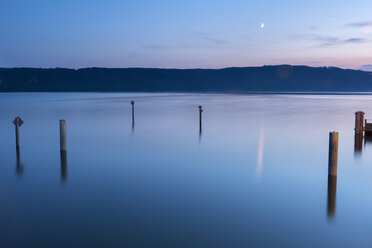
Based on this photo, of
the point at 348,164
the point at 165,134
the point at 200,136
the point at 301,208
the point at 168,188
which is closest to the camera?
the point at 301,208

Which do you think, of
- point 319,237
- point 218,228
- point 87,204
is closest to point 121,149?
point 87,204

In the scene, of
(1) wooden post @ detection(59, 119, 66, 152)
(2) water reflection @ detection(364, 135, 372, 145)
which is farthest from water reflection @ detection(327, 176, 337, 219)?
(1) wooden post @ detection(59, 119, 66, 152)

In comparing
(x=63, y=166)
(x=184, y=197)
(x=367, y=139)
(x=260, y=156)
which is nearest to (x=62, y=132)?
(x=63, y=166)

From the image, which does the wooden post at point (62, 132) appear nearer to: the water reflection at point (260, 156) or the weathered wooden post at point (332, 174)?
the water reflection at point (260, 156)

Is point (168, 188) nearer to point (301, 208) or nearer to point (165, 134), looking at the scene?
point (301, 208)

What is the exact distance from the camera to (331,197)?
945cm

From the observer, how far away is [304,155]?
611 inches

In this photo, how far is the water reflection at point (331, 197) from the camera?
841cm

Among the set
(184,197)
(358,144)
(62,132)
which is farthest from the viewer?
(358,144)

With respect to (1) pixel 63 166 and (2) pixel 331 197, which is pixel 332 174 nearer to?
(2) pixel 331 197

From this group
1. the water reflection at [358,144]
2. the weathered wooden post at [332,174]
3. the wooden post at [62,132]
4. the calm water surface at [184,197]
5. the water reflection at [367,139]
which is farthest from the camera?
the water reflection at [367,139]

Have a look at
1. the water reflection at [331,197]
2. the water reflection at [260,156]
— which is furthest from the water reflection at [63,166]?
the water reflection at [331,197]

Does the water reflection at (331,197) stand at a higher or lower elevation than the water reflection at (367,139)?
lower

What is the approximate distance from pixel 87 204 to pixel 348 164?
1031 centimetres
